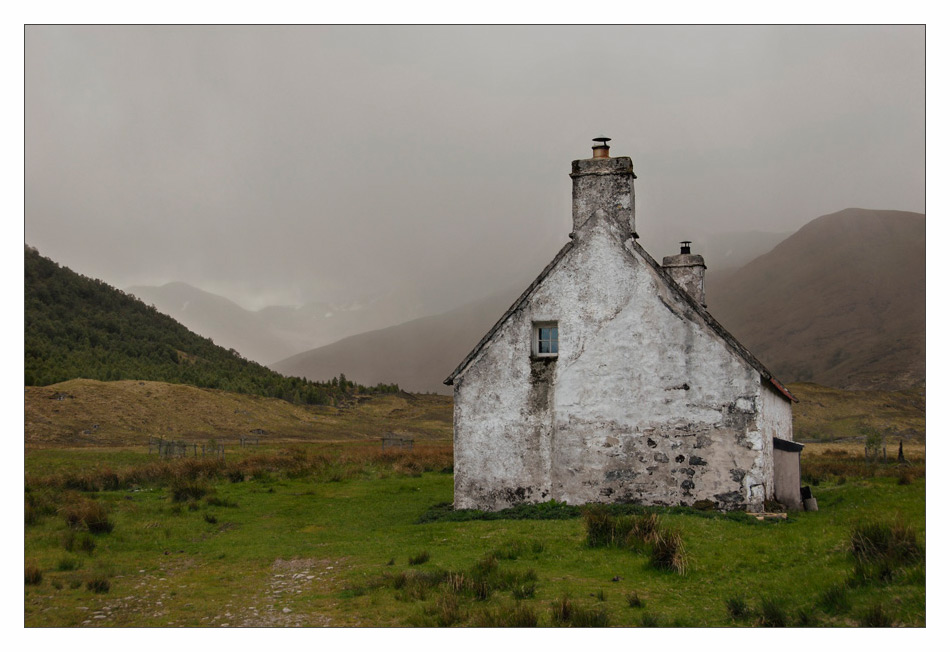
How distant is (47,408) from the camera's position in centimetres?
5991

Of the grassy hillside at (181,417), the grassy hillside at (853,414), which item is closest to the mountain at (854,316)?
the grassy hillside at (853,414)

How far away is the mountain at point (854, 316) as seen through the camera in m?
134

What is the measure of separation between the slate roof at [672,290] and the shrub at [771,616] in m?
9.22

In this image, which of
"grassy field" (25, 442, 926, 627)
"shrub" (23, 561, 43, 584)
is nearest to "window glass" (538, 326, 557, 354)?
"grassy field" (25, 442, 926, 627)

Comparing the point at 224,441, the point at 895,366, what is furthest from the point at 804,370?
the point at 224,441

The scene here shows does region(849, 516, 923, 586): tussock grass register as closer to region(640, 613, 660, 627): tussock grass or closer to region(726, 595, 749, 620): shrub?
region(726, 595, 749, 620): shrub

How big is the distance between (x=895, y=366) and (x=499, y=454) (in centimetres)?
12629

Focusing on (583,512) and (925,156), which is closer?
(925,156)

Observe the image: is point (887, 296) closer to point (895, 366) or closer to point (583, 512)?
point (895, 366)

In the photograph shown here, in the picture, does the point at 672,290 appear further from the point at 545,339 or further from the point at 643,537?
the point at 643,537

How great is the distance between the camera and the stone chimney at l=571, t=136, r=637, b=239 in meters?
19.8

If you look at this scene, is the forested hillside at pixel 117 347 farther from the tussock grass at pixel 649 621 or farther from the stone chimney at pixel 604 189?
the tussock grass at pixel 649 621

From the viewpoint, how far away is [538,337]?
20.1 m

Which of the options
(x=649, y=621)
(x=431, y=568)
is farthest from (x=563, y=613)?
(x=431, y=568)
